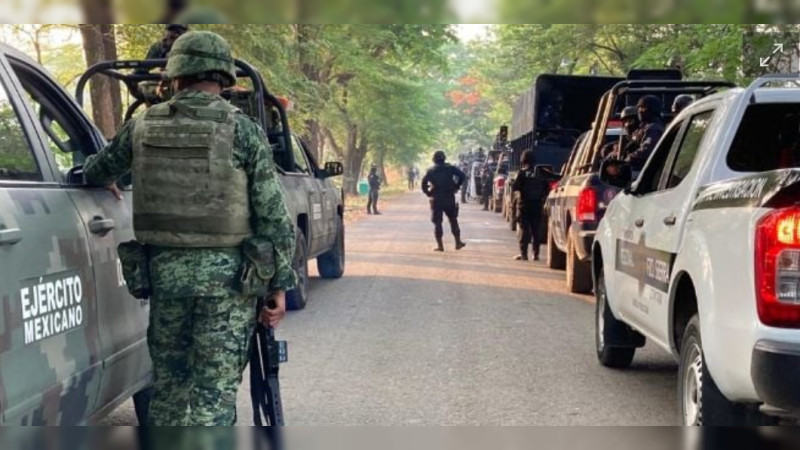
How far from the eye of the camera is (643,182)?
19.7 feet

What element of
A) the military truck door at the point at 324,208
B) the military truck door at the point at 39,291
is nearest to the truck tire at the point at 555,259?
the military truck door at the point at 324,208

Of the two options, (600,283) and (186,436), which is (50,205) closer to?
(186,436)

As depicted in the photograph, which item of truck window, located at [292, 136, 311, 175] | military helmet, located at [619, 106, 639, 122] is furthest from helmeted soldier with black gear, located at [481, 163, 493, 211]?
military helmet, located at [619, 106, 639, 122]

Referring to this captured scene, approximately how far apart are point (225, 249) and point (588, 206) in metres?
6.19

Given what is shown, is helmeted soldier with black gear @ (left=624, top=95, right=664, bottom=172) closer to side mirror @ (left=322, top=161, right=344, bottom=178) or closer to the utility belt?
side mirror @ (left=322, top=161, right=344, bottom=178)

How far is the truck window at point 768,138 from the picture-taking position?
5090mm

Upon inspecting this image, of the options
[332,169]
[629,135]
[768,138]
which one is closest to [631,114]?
[629,135]

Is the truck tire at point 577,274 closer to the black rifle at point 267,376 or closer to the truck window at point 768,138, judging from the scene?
the truck window at point 768,138

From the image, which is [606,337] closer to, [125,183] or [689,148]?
[689,148]

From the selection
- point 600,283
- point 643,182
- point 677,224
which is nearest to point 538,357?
point 600,283

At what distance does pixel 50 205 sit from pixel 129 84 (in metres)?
4.00

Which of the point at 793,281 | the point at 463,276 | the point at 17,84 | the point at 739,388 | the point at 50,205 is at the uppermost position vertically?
the point at 17,84

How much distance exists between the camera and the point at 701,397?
4094 millimetres

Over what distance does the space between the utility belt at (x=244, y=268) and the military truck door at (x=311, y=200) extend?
18.4 ft
